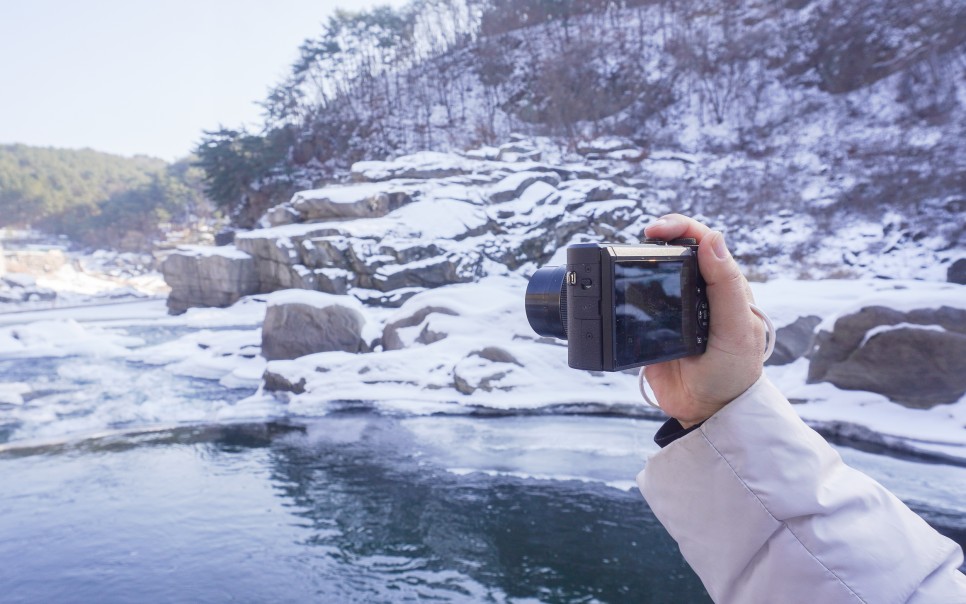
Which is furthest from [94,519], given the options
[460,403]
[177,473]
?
[460,403]

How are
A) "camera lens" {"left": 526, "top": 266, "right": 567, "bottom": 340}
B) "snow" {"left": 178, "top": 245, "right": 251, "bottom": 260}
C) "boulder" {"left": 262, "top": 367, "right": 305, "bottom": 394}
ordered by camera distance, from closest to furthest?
"camera lens" {"left": 526, "top": 266, "right": 567, "bottom": 340}
"boulder" {"left": 262, "top": 367, "right": 305, "bottom": 394}
"snow" {"left": 178, "top": 245, "right": 251, "bottom": 260}

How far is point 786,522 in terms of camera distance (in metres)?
0.70

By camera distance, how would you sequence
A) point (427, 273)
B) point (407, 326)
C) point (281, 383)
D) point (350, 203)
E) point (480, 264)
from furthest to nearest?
point (350, 203)
point (480, 264)
point (427, 273)
point (407, 326)
point (281, 383)

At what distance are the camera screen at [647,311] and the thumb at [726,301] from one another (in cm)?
4

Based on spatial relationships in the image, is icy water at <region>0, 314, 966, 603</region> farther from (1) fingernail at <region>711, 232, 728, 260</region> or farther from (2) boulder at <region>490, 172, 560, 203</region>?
(2) boulder at <region>490, 172, 560, 203</region>

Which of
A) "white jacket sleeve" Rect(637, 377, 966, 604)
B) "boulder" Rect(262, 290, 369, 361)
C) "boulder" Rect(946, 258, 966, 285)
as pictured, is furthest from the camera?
"boulder" Rect(262, 290, 369, 361)

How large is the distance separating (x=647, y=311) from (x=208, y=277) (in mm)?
18316

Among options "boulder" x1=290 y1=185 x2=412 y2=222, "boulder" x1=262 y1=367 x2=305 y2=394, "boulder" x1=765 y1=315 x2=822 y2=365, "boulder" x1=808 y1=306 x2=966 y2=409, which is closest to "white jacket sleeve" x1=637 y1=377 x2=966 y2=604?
"boulder" x1=808 y1=306 x2=966 y2=409

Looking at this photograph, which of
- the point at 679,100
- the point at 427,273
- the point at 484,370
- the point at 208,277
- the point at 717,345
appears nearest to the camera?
the point at 717,345

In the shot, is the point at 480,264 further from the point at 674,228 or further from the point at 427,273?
the point at 674,228

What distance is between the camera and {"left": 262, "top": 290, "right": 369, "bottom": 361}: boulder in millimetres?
9555

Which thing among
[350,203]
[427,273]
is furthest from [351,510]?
[350,203]

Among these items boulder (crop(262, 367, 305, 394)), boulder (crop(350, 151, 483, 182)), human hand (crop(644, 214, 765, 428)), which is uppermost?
boulder (crop(350, 151, 483, 182))

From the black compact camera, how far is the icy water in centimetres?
296
